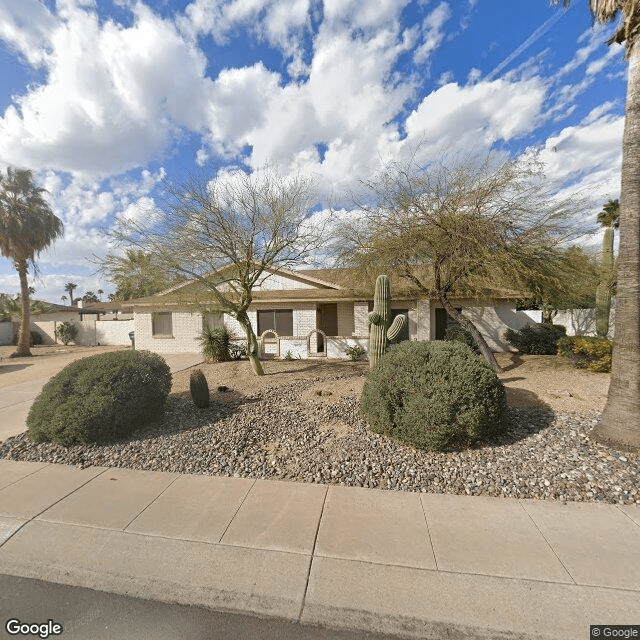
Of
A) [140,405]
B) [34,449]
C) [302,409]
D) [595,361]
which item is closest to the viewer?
[34,449]

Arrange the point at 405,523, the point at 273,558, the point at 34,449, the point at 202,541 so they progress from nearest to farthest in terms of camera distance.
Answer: the point at 273,558, the point at 202,541, the point at 405,523, the point at 34,449

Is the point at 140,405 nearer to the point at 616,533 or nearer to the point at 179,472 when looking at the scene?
the point at 179,472

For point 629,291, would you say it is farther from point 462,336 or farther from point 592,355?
point 462,336

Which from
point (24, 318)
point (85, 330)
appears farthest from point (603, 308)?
point (85, 330)

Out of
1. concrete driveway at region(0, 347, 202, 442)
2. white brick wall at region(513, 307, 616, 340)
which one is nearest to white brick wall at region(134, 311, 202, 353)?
concrete driveway at region(0, 347, 202, 442)

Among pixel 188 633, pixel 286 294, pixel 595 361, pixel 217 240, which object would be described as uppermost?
pixel 217 240

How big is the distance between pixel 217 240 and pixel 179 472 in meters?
6.00

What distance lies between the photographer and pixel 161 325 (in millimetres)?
14609

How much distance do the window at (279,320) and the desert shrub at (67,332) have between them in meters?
16.7

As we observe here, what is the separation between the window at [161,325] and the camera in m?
14.5

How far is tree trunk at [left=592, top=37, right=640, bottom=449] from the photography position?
4.12 m

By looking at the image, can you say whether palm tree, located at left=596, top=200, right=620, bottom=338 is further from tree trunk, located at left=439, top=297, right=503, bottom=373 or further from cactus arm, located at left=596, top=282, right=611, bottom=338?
tree trunk, located at left=439, top=297, right=503, bottom=373

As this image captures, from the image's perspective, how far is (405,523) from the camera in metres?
3.05

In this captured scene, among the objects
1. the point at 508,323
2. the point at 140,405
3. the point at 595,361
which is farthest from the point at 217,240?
the point at 508,323
